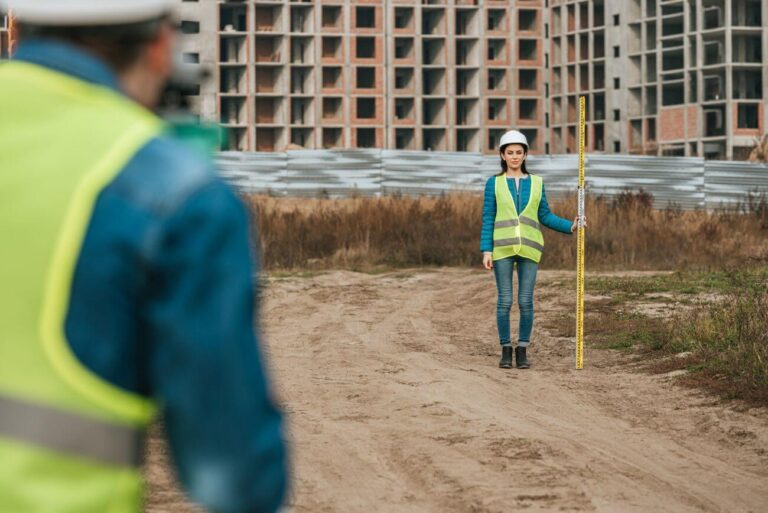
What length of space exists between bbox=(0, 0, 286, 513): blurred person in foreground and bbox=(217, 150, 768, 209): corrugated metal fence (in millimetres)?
42093

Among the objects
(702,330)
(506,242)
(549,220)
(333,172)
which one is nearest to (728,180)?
(333,172)

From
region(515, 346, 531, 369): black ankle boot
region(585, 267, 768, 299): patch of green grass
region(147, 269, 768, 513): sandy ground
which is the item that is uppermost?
region(585, 267, 768, 299): patch of green grass

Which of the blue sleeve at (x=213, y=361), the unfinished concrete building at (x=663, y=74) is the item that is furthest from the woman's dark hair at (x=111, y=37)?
the unfinished concrete building at (x=663, y=74)

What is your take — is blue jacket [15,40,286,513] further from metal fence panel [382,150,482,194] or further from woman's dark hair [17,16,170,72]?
metal fence panel [382,150,482,194]

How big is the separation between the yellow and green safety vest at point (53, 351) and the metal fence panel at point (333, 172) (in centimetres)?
4299

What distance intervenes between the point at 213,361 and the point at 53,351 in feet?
0.67

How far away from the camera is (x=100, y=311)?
195 cm

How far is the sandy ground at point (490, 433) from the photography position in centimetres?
756

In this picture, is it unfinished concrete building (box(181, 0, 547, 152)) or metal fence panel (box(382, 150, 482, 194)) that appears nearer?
metal fence panel (box(382, 150, 482, 194))

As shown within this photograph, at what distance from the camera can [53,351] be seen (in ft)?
6.39

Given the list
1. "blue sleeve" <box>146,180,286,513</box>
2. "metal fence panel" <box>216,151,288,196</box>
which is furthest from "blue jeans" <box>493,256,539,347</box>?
"metal fence panel" <box>216,151,288,196</box>

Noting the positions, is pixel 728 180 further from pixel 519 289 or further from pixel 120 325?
pixel 120 325

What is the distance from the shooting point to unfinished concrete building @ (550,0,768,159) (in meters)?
91.5

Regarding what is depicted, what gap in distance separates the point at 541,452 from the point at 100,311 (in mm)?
6985
